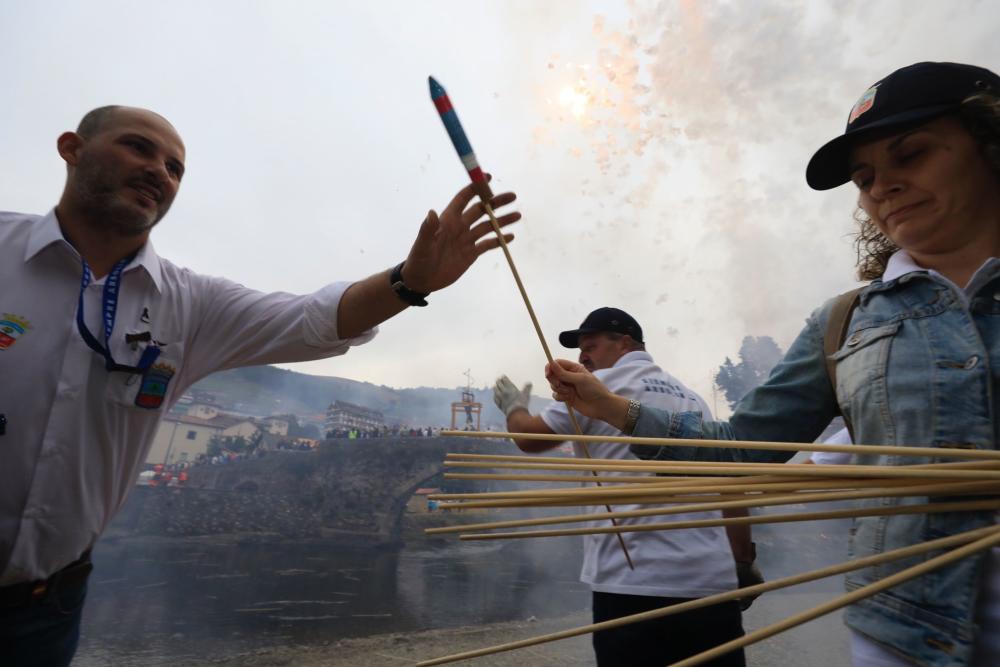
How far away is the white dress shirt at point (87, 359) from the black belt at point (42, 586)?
29mm

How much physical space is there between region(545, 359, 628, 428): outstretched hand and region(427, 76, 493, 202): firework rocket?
719 mm

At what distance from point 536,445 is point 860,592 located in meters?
2.10

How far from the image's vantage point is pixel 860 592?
0.60 meters

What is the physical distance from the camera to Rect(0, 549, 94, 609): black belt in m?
1.46

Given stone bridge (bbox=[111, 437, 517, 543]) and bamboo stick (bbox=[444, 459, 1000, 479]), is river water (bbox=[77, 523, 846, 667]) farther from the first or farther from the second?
bamboo stick (bbox=[444, 459, 1000, 479])

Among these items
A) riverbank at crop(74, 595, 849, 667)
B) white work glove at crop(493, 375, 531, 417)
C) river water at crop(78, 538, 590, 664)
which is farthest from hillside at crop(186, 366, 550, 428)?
white work glove at crop(493, 375, 531, 417)

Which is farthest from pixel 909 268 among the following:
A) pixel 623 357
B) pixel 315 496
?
pixel 315 496

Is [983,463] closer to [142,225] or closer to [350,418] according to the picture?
[142,225]

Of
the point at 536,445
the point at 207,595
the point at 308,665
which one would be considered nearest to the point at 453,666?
the point at 308,665

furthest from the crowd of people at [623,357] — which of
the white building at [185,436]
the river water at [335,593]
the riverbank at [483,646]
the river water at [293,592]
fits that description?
the white building at [185,436]

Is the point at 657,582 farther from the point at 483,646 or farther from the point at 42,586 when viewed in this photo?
the point at 483,646

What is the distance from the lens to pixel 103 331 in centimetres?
173

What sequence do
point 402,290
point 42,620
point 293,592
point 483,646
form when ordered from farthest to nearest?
point 293,592, point 483,646, point 402,290, point 42,620

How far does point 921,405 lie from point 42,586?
2.47m
